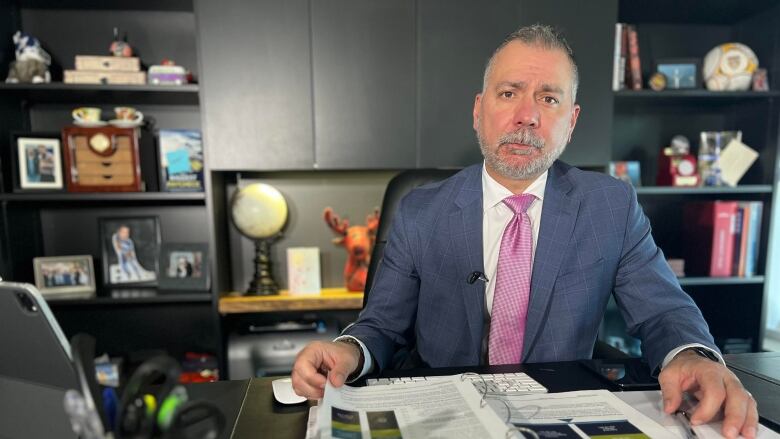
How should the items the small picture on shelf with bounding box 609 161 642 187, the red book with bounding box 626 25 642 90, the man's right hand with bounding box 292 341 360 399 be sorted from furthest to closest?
the small picture on shelf with bounding box 609 161 642 187 → the red book with bounding box 626 25 642 90 → the man's right hand with bounding box 292 341 360 399

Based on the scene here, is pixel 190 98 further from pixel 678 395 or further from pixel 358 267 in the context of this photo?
pixel 678 395

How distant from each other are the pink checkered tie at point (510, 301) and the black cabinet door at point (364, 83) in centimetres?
94

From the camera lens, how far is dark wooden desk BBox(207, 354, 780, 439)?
1.89ft

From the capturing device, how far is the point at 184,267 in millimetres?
1976

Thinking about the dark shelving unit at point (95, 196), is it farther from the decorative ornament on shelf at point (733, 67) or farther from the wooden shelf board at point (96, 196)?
the decorative ornament on shelf at point (733, 67)

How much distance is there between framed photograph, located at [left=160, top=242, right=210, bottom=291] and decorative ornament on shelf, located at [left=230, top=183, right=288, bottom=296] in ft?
0.67

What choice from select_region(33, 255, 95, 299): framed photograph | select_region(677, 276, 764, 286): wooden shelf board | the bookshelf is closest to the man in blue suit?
the bookshelf

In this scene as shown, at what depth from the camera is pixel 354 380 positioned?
69 cm

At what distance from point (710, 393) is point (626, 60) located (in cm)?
186

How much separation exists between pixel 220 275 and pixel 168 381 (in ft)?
5.70

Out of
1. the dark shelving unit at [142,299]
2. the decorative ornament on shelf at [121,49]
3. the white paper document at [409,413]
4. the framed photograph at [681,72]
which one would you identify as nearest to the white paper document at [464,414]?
the white paper document at [409,413]

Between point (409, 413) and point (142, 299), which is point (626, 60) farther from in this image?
point (142, 299)

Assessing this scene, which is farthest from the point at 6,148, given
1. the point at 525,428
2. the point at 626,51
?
the point at 626,51

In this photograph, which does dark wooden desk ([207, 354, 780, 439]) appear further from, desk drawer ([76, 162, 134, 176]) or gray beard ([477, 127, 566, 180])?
desk drawer ([76, 162, 134, 176])
